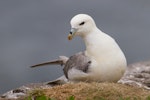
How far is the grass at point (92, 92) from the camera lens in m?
9.65

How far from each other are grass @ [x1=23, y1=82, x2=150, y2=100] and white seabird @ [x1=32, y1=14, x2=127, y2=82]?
632 millimetres

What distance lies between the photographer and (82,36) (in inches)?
456

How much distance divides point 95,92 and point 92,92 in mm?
61

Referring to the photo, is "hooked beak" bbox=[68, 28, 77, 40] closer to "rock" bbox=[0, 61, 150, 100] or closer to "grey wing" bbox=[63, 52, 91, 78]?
"grey wing" bbox=[63, 52, 91, 78]

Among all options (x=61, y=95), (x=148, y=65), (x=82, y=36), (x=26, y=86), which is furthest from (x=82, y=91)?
(x=148, y=65)

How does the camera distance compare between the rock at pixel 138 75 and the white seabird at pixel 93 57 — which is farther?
the rock at pixel 138 75

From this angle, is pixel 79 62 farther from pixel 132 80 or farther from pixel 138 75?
pixel 138 75

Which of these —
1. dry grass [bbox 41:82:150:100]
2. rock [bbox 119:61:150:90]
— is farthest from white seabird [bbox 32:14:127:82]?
rock [bbox 119:61:150:90]

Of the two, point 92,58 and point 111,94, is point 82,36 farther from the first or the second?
point 111,94

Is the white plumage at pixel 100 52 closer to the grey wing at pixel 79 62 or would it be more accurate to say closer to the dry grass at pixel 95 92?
the grey wing at pixel 79 62

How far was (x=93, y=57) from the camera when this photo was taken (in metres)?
11.2

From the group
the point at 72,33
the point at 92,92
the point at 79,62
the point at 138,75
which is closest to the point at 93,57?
the point at 79,62

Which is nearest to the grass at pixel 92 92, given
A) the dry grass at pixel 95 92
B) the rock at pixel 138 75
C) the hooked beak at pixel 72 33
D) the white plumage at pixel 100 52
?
the dry grass at pixel 95 92

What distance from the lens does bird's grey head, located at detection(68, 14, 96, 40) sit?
11.2 meters
